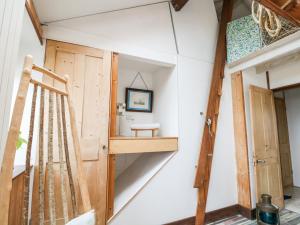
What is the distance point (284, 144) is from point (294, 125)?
1.84 ft

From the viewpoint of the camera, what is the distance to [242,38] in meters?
2.68

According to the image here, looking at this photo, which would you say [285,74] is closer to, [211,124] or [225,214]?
[211,124]

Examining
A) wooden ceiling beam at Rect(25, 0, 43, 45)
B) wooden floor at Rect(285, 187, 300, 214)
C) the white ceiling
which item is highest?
the white ceiling

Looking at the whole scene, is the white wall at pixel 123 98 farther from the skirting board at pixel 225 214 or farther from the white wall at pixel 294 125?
the white wall at pixel 294 125

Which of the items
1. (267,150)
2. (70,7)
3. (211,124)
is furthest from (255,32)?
(70,7)

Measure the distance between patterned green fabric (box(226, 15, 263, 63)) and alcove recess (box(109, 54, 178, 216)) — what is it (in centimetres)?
104

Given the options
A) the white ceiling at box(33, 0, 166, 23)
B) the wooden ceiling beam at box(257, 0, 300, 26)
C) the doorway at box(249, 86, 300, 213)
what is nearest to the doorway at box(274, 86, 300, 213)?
the doorway at box(249, 86, 300, 213)

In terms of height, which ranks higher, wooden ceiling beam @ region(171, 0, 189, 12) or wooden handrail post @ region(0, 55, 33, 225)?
wooden ceiling beam @ region(171, 0, 189, 12)

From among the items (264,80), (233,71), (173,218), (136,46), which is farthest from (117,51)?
(264,80)

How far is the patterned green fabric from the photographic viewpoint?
2.50 meters

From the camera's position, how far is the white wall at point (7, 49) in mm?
654

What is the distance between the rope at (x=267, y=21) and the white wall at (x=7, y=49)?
251 centimetres

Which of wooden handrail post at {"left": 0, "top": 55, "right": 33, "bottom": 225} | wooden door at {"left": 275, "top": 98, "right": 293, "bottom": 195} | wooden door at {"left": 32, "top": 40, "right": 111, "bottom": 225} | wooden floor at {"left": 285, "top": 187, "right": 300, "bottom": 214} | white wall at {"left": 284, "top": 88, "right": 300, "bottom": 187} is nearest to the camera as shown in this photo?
wooden handrail post at {"left": 0, "top": 55, "right": 33, "bottom": 225}

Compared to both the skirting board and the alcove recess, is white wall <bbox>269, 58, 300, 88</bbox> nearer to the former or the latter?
the alcove recess
